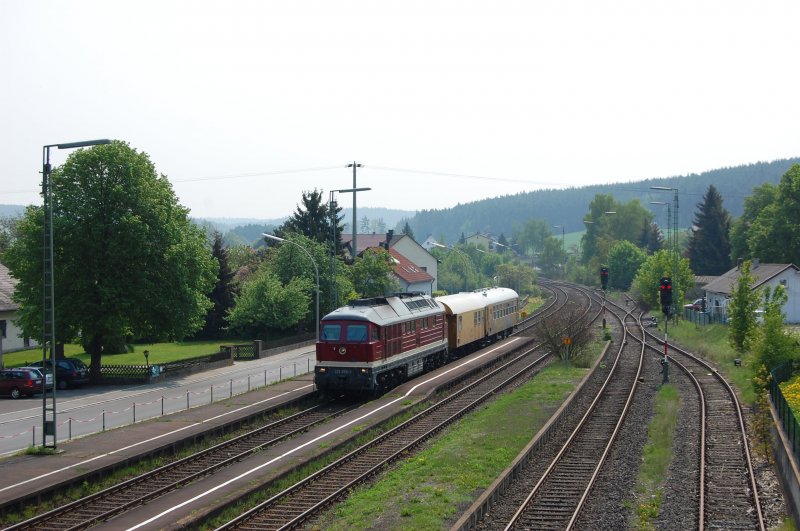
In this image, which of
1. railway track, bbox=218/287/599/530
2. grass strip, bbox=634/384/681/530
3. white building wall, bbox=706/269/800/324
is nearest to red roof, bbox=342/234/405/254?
white building wall, bbox=706/269/800/324

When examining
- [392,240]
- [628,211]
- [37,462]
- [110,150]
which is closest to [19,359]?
[110,150]

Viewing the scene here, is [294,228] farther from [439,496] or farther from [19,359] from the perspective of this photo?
[439,496]

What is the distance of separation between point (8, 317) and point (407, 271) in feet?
151

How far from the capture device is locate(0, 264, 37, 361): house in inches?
1907

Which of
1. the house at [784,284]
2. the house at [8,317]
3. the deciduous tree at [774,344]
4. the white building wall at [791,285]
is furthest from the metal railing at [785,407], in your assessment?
the house at [8,317]

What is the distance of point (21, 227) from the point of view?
38.5 meters

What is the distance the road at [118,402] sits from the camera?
26.5 m

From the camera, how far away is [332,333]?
30.9 metres

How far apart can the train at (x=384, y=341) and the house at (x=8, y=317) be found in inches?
979

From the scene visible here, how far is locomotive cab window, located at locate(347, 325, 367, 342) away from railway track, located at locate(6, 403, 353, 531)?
330 centimetres

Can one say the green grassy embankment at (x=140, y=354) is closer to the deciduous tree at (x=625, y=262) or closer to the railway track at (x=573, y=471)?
the railway track at (x=573, y=471)

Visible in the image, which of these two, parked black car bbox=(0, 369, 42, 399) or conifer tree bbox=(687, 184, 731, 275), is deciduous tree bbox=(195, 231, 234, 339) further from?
conifer tree bbox=(687, 184, 731, 275)

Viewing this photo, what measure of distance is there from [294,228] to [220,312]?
15489 millimetres

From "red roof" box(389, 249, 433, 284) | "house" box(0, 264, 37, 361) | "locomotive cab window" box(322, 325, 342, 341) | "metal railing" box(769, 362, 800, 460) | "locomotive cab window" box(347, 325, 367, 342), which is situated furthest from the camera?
"red roof" box(389, 249, 433, 284)
